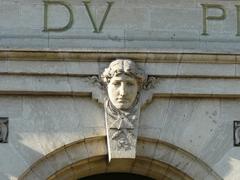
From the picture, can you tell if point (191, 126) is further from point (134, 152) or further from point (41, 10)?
point (41, 10)

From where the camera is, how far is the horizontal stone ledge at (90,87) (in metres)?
18.0

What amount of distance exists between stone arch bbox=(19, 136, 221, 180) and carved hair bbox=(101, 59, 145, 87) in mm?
882

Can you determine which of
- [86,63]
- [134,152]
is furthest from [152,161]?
[86,63]

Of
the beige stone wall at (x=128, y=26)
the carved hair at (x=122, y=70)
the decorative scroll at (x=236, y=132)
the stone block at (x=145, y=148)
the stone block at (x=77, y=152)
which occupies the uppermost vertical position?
the beige stone wall at (x=128, y=26)

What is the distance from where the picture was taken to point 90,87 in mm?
18094

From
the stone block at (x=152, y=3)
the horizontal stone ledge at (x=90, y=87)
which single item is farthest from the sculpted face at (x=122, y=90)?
the stone block at (x=152, y=3)

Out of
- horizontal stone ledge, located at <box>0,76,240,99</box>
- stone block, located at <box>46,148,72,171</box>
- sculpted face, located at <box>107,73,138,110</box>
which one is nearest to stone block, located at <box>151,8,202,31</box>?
horizontal stone ledge, located at <box>0,76,240,99</box>

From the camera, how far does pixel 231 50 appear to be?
1841cm

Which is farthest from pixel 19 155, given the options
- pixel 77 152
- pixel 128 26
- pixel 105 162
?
pixel 128 26

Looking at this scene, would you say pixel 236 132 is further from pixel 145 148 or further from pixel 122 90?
pixel 122 90

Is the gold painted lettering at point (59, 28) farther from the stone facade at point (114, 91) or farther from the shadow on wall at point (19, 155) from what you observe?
the shadow on wall at point (19, 155)

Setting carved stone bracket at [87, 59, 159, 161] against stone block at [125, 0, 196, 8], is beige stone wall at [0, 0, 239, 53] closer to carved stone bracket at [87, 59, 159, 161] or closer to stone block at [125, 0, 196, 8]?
stone block at [125, 0, 196, 8]

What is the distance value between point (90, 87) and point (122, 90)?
1.71 feet

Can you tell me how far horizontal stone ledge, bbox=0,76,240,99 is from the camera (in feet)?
59.2
